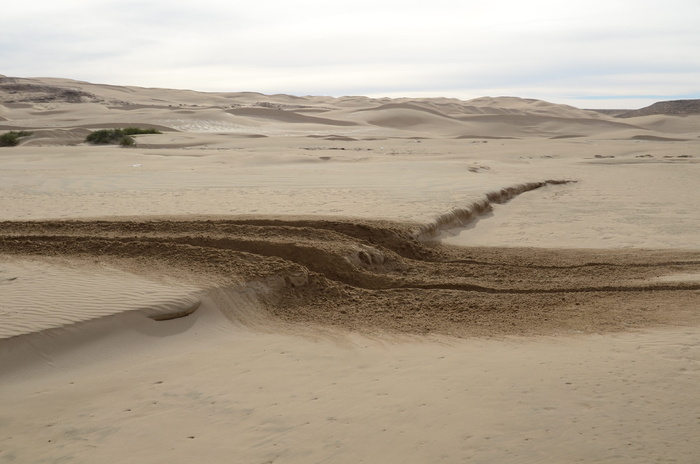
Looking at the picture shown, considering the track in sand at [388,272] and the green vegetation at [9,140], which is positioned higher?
the green vegetation at [9,140]

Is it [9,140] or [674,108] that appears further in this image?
[674,108]

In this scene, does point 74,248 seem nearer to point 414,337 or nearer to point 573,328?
point 414,337

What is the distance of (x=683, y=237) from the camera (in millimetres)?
10320

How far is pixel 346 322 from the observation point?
22.8ft

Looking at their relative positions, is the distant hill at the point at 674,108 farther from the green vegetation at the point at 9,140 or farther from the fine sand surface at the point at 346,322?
the fine sand surface at the point at 346,322

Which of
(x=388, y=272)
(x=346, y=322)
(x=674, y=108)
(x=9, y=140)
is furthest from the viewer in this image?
(x=674, y=108)

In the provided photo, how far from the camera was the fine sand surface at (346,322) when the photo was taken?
4.45m

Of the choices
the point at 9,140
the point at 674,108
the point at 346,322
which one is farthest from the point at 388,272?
the point at 674,108

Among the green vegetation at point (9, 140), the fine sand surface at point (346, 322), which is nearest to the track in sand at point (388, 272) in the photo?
the fine sand surface at point (346, 322)

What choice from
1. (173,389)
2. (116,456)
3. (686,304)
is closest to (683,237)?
(686,304)

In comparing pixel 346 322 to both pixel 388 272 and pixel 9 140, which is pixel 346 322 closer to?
pixel 388 272

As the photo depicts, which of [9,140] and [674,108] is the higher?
[674,108]

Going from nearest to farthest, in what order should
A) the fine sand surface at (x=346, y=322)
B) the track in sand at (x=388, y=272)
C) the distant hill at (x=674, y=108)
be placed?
the fine sand surface at (x=346, y=322), the track in sand at (x=388, y=272), the distant hill at (x=674, y=108)

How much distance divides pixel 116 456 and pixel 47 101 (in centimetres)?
5379
